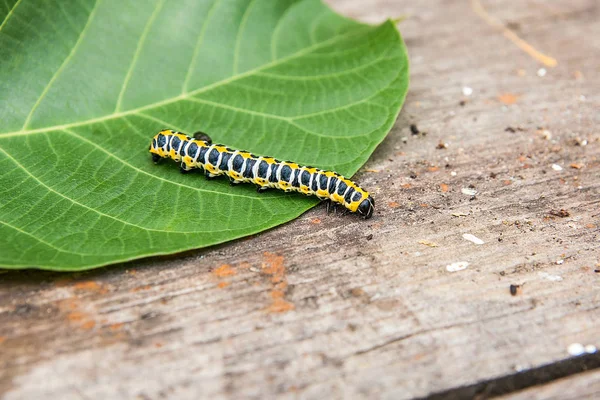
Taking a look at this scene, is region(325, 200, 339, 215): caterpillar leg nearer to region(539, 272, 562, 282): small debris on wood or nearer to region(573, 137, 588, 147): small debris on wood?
region(539, 272, 562, 282): small debris on wood

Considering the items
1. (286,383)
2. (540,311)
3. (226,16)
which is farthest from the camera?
(226,16)

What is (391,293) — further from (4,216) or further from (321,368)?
(4,216)

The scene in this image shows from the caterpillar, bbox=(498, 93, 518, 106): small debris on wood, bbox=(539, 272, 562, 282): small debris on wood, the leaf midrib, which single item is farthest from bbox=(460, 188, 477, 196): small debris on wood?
the leaf midrib

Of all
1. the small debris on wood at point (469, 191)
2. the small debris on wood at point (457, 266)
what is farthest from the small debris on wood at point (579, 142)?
the small debris on wood at point (457, 266)

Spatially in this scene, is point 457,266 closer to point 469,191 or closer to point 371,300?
point 371,300

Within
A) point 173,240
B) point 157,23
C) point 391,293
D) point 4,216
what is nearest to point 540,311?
point 391,293

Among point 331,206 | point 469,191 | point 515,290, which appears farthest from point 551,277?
point 331,206

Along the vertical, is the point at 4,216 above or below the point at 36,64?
below
